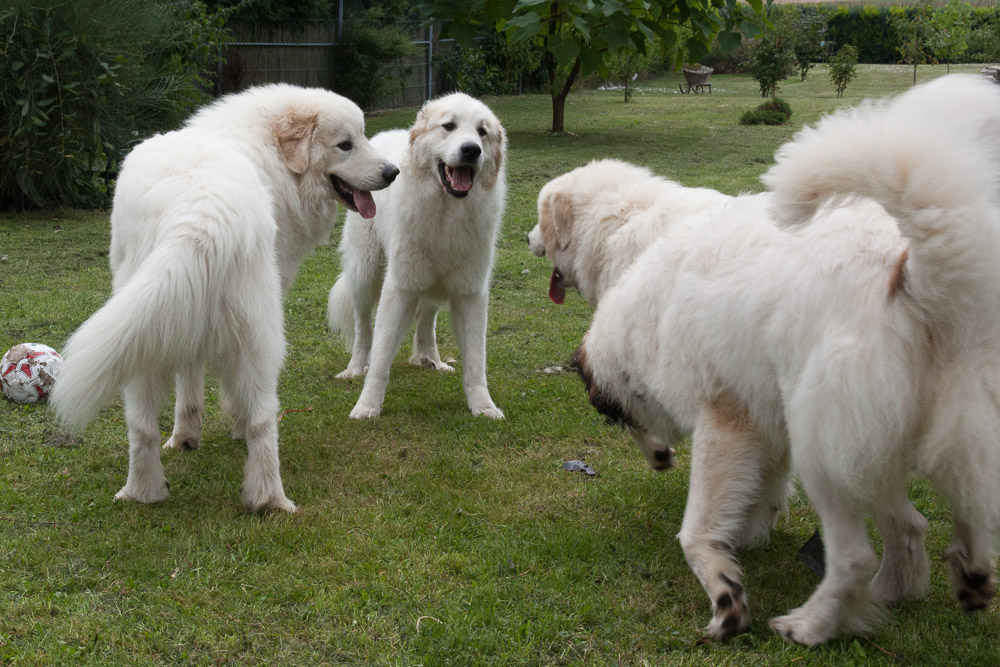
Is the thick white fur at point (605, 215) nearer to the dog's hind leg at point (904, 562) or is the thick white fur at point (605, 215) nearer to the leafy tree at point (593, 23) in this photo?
the leafy tree at point (593, 23)

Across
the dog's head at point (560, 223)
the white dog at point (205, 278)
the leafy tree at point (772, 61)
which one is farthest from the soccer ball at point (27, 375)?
the leafy tree at point (772, 61)

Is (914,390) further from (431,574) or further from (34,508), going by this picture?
(34,508)

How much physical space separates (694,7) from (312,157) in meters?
1.93

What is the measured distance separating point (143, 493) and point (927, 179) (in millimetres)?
3165

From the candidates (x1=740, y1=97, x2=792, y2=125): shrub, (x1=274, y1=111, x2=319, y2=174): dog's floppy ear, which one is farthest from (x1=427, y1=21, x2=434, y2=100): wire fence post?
(x1=274, y1=111, x2=319, y2=174): dog's floppy ear

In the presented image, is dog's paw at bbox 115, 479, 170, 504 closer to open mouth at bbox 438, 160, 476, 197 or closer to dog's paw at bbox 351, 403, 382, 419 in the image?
dog's paw at bbox 351, 403, 382, 419

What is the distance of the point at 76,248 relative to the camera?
909cm

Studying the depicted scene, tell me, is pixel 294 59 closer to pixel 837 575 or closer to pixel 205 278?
pixel 205 278

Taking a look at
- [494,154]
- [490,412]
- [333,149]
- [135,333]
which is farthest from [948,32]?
[135,333]

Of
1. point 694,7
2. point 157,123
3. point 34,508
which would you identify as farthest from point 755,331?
point 157,123

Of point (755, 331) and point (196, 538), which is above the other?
point (755, 331)

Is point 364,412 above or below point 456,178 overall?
below

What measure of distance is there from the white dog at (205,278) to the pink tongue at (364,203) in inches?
11.3

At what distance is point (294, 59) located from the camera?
61.9 ft
